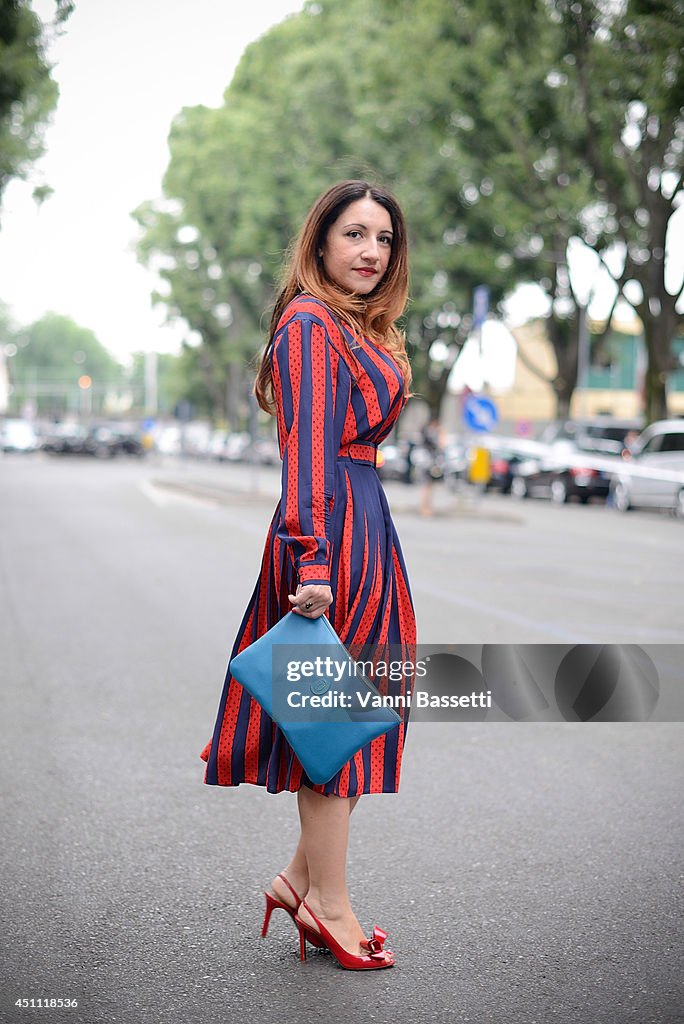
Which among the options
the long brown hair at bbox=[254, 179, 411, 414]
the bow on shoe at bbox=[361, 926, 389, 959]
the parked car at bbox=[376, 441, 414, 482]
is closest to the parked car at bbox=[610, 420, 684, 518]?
the parked car at bbox=[376, 441, 414, 482]

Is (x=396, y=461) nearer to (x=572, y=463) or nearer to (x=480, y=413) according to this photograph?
(x=572, y=463)

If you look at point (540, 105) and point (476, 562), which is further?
point (540, 105)

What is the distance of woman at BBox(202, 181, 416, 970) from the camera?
3123 mm

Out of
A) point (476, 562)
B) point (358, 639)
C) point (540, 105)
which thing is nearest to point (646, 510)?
point (540, 105)

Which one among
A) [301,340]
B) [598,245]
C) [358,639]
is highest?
[598,245]

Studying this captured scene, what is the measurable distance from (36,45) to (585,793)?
1632 cm

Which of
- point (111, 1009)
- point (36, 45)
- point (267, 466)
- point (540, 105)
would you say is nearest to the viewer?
point (111, 1009)

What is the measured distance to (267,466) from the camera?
→ 6097 cm

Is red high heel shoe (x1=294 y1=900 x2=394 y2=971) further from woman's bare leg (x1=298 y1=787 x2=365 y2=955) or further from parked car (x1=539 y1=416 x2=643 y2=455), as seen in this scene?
parked car (x1=539 y1=416 x2=643 y2=455)

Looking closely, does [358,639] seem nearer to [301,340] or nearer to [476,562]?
[301,340]

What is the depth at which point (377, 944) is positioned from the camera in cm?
335

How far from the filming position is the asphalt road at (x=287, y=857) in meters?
3.17

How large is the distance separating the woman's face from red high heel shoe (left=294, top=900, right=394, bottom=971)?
149 centimetres

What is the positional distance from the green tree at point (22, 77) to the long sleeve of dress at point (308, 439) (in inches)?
362
